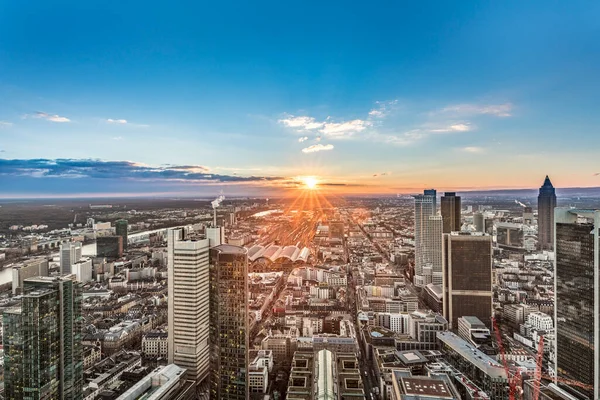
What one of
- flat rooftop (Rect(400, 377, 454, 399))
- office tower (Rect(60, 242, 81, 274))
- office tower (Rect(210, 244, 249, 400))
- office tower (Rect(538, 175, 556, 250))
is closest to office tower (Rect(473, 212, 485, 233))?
office tower (Rect(538, 175, 556, 250))

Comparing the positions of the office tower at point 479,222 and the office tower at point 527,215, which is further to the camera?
the office tower at point 479,222

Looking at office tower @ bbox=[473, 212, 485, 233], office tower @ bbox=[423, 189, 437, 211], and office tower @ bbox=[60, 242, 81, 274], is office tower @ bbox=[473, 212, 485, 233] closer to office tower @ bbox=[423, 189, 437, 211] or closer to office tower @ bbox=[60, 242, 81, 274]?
office tower @ bbox=[423, 189, 437, 211]

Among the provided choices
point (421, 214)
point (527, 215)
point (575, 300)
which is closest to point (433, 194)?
point (421, 214)

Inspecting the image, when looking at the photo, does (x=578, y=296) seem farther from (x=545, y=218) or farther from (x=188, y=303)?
(x=545, y=218)

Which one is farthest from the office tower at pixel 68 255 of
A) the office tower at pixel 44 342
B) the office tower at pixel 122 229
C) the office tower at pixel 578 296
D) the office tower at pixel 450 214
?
the office tower at pixel 450 214

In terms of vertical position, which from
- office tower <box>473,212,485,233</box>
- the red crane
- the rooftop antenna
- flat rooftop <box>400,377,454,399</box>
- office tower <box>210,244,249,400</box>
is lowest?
the red crane

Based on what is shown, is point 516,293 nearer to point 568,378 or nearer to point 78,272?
point 568,378

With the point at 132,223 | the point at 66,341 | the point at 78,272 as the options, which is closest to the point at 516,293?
the point at 66,341

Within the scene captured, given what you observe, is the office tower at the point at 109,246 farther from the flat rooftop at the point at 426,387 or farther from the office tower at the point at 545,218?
the office tower at the point at 545,218
